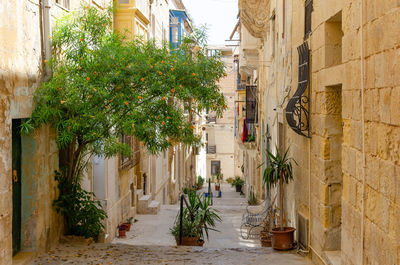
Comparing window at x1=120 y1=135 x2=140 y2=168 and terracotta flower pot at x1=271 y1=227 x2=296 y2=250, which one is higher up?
window at x1=120 y1=135 x2=140 y2=168

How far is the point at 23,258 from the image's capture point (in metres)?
8.03

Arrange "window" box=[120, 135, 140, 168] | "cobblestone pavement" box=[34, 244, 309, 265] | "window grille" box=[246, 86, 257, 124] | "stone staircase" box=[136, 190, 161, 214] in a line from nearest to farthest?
"cobblestone pavement" box=[34, 244, 309, 265], "window" box=[120, 135, 140, 168], "stone staircase" box=[136, 190, 161, 214], "window grille" box=[246, 86, 257, 124]

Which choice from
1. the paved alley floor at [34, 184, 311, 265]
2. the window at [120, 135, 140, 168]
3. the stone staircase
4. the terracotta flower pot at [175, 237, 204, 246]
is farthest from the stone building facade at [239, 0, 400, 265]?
the stone staircase

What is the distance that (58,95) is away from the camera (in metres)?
8.01

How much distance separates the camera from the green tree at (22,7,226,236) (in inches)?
320

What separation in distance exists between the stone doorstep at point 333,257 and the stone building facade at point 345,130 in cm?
1

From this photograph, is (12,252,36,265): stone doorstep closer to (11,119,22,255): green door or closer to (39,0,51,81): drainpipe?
(11,119,22,255): green door

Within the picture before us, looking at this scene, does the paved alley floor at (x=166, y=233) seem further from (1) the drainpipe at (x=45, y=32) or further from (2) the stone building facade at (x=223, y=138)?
(2) the stone building facade at (x=223, y=138)

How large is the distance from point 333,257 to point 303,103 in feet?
8.49

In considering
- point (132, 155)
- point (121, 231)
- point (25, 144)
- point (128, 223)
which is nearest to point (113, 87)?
point (25, 144)

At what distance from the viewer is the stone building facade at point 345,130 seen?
4491mm

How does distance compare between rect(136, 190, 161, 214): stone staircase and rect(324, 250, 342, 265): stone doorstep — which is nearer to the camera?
rect(324, 250, 342, 265): stone doorstep

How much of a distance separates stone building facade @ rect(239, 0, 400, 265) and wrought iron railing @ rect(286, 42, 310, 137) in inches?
0.7

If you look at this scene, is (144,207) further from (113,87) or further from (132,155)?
(113,87)
